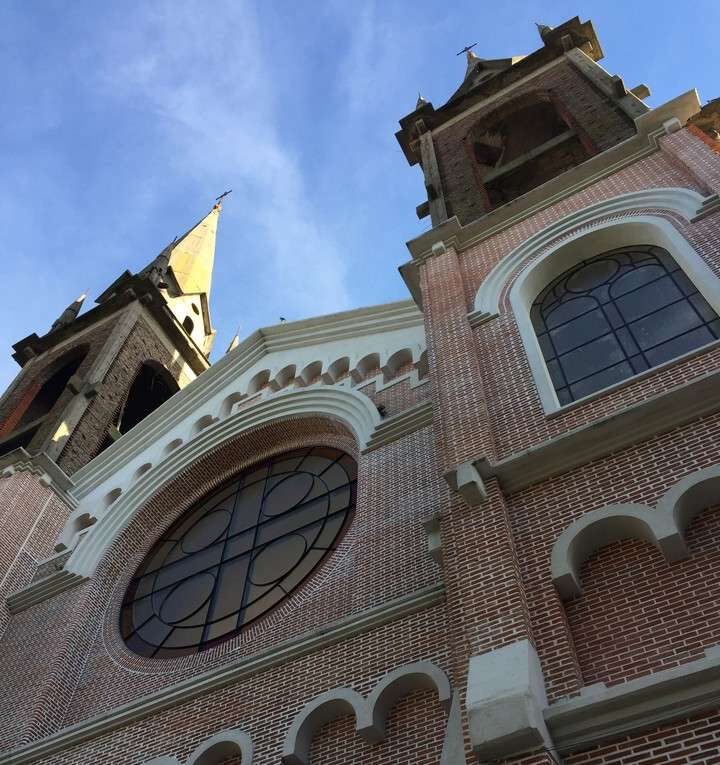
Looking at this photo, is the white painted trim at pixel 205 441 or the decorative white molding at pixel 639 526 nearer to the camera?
the decorative white molding at pixel 639 526

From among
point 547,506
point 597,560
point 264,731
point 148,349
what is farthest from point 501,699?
point 148,349

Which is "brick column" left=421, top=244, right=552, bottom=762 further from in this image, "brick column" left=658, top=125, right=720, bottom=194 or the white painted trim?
"brick column" left=658, top=125, right=720, bottom=194

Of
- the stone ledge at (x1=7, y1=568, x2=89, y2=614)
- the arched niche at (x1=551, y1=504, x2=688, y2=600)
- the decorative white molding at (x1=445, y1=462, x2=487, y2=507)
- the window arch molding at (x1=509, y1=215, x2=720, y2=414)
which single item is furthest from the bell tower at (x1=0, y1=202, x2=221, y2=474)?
the arched niche at (x1=551, y1=504, x2=688, y2=600)

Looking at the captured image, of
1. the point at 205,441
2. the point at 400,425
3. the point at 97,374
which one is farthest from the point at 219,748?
the point at 97,374

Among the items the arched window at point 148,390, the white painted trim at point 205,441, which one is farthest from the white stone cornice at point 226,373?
the arched window at point 148,390

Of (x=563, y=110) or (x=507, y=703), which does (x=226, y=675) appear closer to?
(x=507, y=703)

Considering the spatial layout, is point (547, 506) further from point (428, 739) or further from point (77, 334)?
point (77, 334)

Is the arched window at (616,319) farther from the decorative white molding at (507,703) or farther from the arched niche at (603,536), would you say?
the decorative white molding at (507,703)

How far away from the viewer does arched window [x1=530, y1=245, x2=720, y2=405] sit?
24.2 feet

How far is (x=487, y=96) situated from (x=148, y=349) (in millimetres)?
10072

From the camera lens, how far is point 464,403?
7.18m

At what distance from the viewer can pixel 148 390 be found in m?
21.3

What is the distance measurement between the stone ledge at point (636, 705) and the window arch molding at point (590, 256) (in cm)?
331

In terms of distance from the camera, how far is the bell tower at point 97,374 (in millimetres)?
16391
